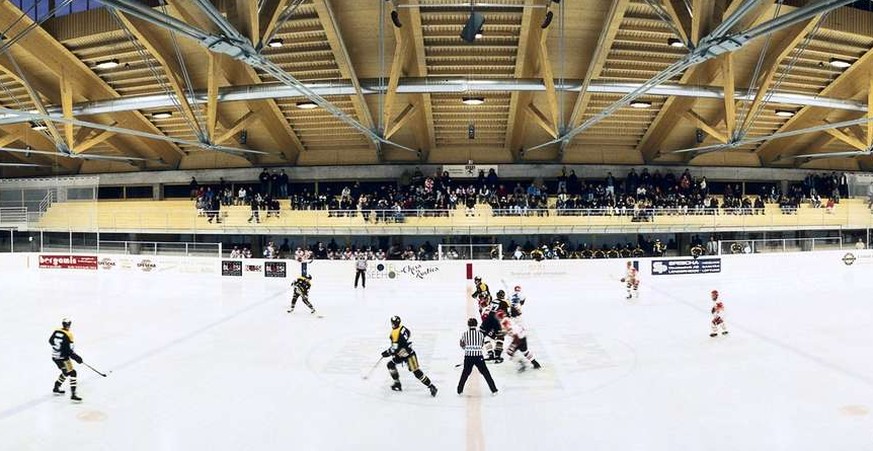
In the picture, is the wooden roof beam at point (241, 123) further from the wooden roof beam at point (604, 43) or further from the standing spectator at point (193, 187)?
the wooden roof beam at point (604, 43)

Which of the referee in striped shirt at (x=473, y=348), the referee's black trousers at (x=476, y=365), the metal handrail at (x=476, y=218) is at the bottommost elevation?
the referee's black trousers at (x=476, y=365)

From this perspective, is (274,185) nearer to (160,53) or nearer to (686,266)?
(160,53)

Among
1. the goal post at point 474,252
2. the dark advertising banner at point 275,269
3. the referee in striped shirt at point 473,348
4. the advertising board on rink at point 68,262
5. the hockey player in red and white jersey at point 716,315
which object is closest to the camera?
the referee in striped shirt at point 473,348

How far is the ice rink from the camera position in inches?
287

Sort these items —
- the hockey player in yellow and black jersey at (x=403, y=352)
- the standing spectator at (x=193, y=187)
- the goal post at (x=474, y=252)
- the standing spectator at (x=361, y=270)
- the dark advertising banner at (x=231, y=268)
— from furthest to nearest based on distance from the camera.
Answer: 1. the standing spectator at (x=193, y=187)
2. the dark advertising banner at (x=231, y=268)
3. the goal post at (x=474, y=252)
4. the standing spectator at (x=361, y=270)
5. the hockey player in yellow and black jersey at (x=403, y=352)

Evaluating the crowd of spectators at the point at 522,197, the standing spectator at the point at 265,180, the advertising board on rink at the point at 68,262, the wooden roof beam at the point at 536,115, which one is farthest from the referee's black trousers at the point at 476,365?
the advertising board on rink at the point at 68,262

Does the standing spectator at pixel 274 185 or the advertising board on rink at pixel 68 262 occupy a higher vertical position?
the standing spectator at pixel 274 185

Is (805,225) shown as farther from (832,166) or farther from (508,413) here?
(508,413)

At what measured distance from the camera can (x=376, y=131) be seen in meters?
23.5

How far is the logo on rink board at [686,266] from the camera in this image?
23.5 m

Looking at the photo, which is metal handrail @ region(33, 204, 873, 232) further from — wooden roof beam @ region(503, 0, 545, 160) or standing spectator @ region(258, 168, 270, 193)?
wooden roof beam @ region(503, 0, 545, 160)

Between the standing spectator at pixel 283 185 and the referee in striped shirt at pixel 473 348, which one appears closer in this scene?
the referee in striped shirt at pixel 473 348

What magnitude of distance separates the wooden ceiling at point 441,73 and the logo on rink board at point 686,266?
689 centimetres

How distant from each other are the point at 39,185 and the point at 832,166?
2133 inches
